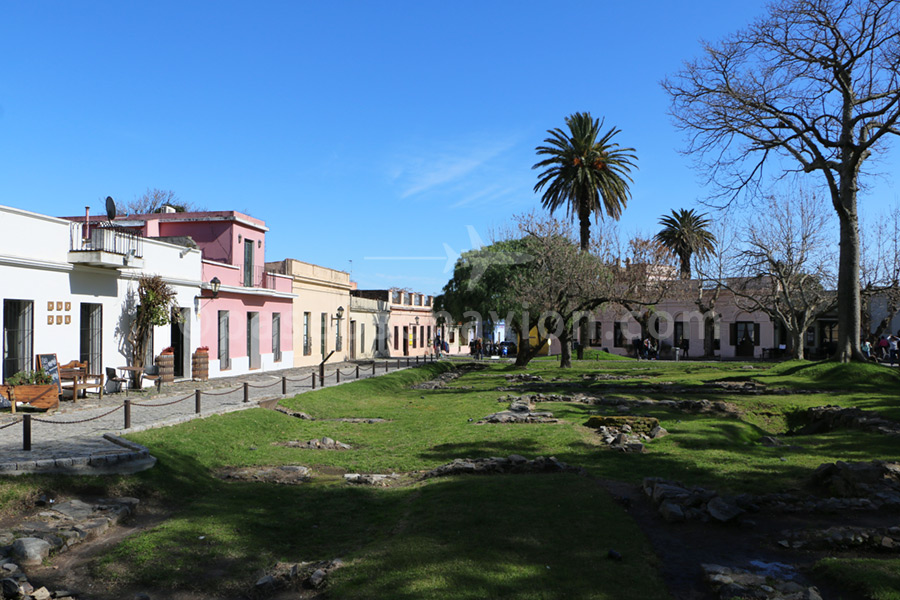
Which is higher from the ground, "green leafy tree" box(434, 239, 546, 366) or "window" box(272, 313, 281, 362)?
"green leafy tree" box(434, 239, 546, 366)

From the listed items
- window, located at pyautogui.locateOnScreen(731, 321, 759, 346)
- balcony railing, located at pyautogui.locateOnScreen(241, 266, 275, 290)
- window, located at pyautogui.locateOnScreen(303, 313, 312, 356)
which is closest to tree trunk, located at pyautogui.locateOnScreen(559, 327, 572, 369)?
window, located at pyautogui.locateOnScreen(303, 313, 312, 356)

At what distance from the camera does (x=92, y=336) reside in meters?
18.0

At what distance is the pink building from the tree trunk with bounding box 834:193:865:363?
22853 millimetres

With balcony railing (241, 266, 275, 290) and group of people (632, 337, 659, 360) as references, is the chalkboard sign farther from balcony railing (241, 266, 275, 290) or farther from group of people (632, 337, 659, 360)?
group of people (632, 337, 659, 360)

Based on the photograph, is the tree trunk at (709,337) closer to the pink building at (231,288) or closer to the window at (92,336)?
the pink building at (231,288)

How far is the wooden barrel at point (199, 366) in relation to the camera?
22969 millimetres

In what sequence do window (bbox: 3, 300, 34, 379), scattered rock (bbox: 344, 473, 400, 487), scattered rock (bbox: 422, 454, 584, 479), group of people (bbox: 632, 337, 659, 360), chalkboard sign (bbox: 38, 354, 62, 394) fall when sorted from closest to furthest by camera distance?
scattered rock (bbox: 344, 473, 400, 487) < scattered rock (bbox: 422, 454, 584, 479) < window (bbox: 3, 300, 34, 379) < chalkboard sign (bbox: 38, 354, 62, 394) < group of people (bbox: 632, 337, 659, 360)

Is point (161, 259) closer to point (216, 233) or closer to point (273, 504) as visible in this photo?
point (216, 233)

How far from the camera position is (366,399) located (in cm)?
2111

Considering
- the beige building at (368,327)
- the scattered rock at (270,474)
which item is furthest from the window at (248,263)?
the scattered rock at (270,474)

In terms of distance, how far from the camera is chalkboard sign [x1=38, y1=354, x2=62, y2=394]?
51.0 ft

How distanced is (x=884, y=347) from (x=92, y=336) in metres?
40.4

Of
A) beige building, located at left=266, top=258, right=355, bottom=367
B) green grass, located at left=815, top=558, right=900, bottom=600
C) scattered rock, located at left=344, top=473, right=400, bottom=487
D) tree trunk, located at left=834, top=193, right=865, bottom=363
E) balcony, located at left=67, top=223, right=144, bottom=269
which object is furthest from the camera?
beige building, located at left=266, top=258, right=355, bottom=367

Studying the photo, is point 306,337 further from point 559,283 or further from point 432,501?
point 432,501
